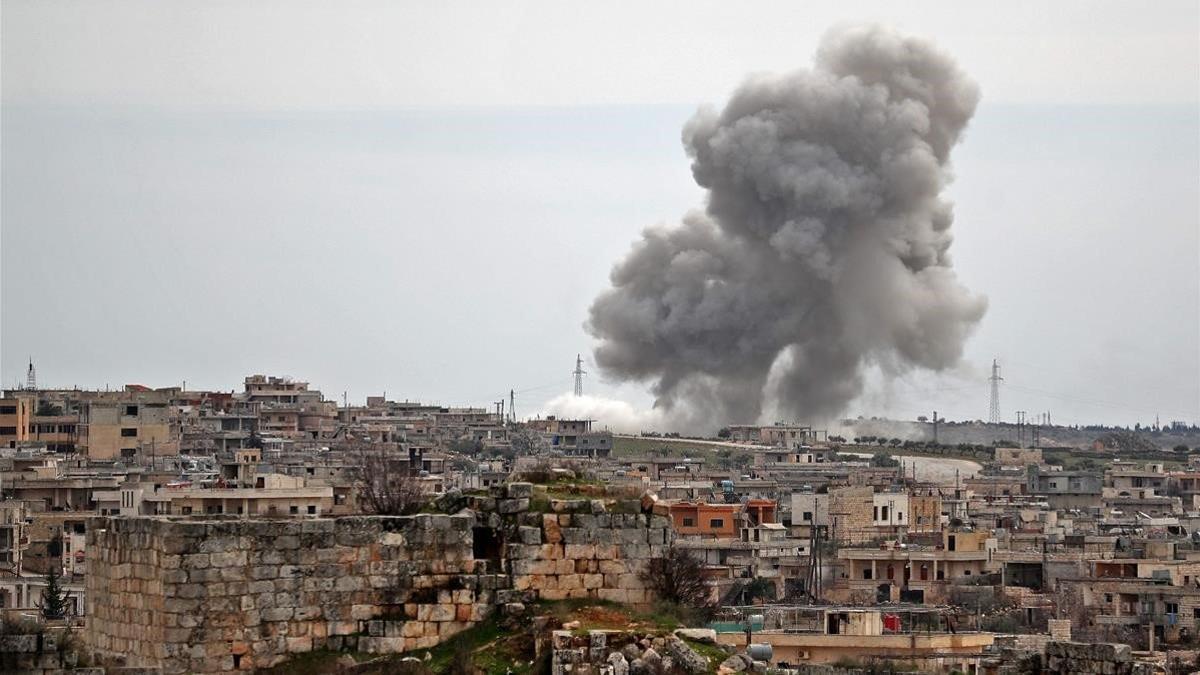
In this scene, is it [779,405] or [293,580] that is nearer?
[293,580]

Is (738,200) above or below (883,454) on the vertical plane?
above

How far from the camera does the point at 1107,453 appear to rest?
15312 cm

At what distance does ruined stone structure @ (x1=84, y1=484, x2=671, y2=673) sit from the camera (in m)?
19.0

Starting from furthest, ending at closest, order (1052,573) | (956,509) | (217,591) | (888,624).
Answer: (956,509) → (1052,573) → (888,624) → (217,591)

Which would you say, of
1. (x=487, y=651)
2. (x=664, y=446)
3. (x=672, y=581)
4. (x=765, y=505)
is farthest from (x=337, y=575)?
(x=664, y=446)

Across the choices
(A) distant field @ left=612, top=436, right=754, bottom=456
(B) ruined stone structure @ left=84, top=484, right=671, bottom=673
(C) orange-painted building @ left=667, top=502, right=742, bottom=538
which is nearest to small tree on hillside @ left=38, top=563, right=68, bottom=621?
(B) ruined stone structure @ left=84, top=484, right=671, bottom=673

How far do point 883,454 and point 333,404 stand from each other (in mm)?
29598

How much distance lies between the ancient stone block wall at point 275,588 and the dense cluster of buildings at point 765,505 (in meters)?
0.73

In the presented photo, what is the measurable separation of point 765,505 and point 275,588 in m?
62.5

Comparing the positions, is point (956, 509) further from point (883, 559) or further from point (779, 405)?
point (779, 405)

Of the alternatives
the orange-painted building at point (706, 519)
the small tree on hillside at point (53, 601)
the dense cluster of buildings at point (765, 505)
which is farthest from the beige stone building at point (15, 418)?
the small tree on hillside at point (53, 601)

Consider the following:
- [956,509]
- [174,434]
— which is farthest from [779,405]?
[956,509]

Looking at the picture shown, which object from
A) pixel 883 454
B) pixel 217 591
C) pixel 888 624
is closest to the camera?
pixel 217 591

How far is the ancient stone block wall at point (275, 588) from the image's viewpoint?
1898 cm
